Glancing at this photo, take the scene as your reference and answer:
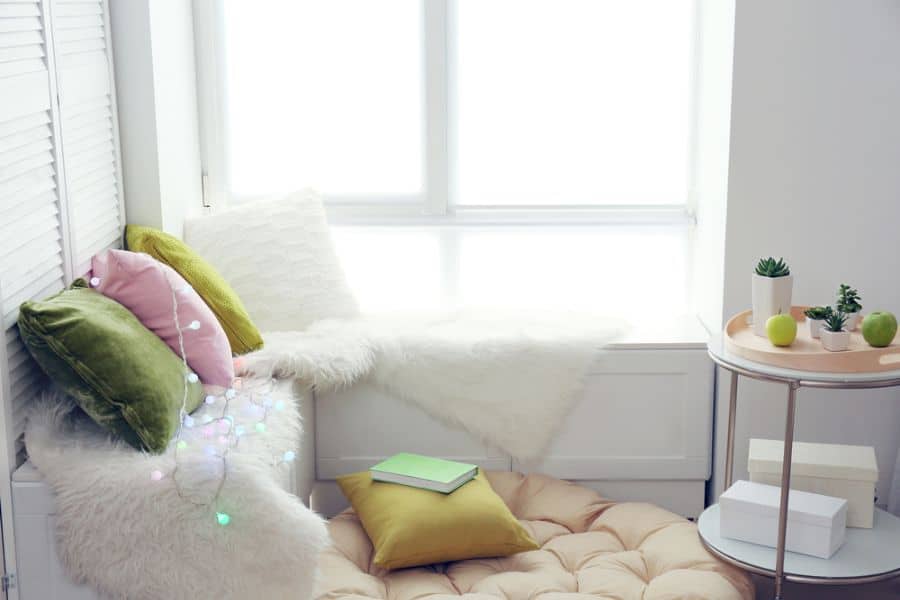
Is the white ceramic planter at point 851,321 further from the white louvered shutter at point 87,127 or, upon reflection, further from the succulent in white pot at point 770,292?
the white louvered shutter at point 87,127

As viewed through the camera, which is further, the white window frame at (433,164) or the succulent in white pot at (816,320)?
the white window frame at (433,164)

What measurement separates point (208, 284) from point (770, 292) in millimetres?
1318

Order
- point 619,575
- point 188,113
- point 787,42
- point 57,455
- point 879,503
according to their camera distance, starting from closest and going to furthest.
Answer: point 57,455 → point 619,575 → point 787,42 → point 879,503 → point 188,113

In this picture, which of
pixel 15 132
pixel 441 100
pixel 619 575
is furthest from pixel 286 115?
pixel 619 575

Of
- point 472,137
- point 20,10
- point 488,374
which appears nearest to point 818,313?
point 488,374

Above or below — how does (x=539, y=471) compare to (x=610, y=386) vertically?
below

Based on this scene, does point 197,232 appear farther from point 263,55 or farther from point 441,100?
point 441,100

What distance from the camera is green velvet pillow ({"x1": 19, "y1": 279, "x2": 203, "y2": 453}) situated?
6.79 ft

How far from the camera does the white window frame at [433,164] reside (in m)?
3.18

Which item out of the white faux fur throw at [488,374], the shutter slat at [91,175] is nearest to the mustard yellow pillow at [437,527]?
the white faux fur throw at [488,374]

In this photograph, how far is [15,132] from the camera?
2.17 meters

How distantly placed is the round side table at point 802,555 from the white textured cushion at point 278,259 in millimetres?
1081

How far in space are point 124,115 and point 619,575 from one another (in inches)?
66.1

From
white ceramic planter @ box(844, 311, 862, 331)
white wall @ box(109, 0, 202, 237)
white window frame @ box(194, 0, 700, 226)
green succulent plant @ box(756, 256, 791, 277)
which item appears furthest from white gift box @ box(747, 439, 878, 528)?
white wall @ box(109, 0, 202, 237)
